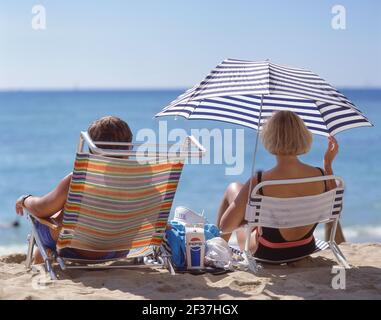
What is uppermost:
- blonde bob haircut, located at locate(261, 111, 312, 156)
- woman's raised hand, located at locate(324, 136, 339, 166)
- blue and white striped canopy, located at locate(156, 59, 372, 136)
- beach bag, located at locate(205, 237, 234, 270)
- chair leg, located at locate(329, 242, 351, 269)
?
blue and white striped canopy, located at locate(156, 59, 372, 136)

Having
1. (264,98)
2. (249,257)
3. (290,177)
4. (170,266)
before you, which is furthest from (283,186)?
(264,98)

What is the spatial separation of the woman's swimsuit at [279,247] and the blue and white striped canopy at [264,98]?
0.53 m

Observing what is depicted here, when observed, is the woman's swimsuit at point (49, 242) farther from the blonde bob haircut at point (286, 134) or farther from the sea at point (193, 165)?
the blonde bob haircut at point (286, 134)

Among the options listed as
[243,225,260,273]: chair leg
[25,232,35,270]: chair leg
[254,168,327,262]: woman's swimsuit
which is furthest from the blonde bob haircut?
[25,232,35,270]: chair leg

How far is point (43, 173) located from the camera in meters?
21.4

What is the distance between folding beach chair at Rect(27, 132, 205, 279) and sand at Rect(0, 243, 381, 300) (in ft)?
0.43

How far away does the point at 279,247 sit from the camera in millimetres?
4449

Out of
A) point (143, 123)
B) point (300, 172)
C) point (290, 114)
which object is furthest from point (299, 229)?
point (143, 123)

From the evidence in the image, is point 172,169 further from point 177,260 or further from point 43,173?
point 43,173

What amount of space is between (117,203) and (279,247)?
111 centimetres

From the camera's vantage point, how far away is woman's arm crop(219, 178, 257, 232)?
4352mm

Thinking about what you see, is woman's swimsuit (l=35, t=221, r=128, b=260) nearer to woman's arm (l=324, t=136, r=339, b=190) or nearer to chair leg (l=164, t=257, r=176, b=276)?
chair leg (l=164, t=257, r=176, b=276)

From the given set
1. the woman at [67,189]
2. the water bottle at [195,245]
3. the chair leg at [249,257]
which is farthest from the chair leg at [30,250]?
the chair leg at [249,257]
